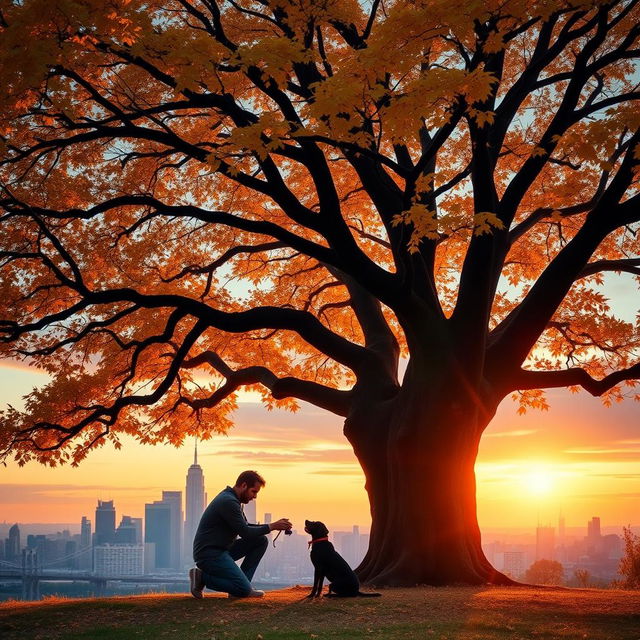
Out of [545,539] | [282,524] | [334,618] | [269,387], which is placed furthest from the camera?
[545,539]

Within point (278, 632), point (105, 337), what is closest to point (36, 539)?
point (105, 337)

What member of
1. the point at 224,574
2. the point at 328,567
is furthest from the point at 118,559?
the point at 328,567

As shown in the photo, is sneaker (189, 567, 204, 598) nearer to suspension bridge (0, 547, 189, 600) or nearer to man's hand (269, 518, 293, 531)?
man's hand (269, 518, 293, 531)

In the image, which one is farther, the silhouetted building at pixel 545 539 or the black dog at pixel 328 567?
the silhouetted building at pixel 545 539

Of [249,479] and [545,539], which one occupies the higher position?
[249,479]

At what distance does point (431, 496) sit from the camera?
1378 centimetres

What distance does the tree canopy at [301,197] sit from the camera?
10203 millimetres

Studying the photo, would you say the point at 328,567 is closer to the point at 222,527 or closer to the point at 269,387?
the point at 222,527

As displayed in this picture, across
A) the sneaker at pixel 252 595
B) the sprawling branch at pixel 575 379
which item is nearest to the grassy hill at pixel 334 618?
the sneaker at pixel 252 595

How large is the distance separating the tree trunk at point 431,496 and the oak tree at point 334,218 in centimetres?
4

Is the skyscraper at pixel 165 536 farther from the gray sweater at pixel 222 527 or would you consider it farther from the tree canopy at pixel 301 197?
the gray sweater at pixel 222 527

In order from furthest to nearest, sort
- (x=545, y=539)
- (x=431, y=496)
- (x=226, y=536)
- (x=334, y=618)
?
(x=545, y=539) → (x=431, y=496) → (x=226, y=536) → (x=334, y=618)

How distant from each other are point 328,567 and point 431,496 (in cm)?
418

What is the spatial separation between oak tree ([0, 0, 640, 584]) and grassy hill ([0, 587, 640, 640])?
3.67 m
